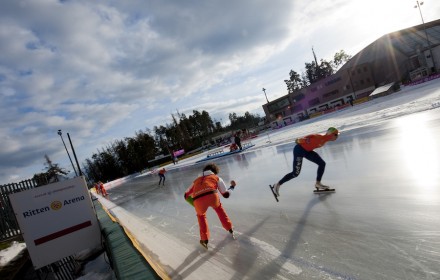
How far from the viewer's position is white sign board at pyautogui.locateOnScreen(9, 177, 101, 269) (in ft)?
19.3

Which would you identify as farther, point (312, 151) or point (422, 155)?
point (422, 155)

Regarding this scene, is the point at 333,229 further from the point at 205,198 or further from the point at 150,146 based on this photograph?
the point at 150,146

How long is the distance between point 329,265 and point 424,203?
2.01 m

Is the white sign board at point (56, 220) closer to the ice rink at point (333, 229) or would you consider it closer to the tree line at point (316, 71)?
the ice rink at point (333, 229)

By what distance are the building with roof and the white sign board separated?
41.8 metres

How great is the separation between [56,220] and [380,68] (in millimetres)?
61630

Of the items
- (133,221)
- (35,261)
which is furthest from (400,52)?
(35,261)

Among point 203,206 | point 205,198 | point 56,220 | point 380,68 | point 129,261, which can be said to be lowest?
point 129,261

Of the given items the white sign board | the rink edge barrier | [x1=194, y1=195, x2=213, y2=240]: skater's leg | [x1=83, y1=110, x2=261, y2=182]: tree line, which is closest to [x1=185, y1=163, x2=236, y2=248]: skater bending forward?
[x1=194, y1=195, x2=213, y2=240]: skater's leg

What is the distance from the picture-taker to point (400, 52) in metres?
52.4

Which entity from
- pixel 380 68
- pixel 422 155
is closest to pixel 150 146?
pixel 380 68

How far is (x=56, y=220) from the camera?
6.18 metres

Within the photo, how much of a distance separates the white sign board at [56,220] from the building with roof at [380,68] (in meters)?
41.8

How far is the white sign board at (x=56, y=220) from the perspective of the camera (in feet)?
19.3
